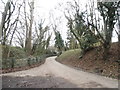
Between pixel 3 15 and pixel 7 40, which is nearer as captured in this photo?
pixel 3 15

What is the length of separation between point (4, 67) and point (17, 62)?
6.35 feet

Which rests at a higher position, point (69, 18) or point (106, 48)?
point (69, 18)

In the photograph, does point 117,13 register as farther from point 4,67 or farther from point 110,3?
point 4,67

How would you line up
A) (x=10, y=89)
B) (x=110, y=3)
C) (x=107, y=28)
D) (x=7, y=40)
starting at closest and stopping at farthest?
(x=10, y=89), (x=110, y=3), (x=107, y=28), (x=7, y=40)

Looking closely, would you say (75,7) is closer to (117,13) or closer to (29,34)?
(117,13)

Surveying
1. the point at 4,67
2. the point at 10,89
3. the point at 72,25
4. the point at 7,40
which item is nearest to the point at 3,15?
the point at 7,40

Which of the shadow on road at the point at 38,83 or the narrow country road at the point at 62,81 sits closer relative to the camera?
the narrow country road at the point at 62,81

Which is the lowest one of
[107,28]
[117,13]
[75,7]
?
[107,28]

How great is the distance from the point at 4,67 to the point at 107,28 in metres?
11.3

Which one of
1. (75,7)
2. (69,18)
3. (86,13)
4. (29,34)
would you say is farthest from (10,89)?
(29,34)

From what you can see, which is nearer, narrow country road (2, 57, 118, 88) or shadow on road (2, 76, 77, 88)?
narrow country road (2, 57, 118, 88)

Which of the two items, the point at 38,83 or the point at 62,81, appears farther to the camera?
the point at 62,81

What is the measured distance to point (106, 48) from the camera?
56.1 ft

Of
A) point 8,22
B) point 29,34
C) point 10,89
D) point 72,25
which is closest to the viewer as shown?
point 10,89
